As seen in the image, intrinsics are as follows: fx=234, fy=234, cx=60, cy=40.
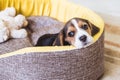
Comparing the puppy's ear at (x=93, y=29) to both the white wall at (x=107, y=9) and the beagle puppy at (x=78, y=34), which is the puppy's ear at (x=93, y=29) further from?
the white wall at (x=107, y=9)

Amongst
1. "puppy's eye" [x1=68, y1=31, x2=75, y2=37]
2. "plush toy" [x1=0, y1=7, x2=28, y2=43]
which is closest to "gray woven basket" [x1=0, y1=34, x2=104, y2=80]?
"puppy's eye" [x1=68, y1=31, x2=75, y2=37]

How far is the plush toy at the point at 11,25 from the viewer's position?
6.32 feet

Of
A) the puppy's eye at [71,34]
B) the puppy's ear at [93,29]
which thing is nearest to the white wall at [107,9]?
the puppy's ear at [93,29]

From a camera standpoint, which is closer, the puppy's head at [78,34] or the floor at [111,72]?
the puppy's head at [78,34]

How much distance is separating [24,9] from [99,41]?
41.1 inches

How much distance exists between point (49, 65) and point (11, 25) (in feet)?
2.48

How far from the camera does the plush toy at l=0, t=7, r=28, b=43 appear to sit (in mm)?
A: 1926

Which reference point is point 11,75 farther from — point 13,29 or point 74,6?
point 74,6

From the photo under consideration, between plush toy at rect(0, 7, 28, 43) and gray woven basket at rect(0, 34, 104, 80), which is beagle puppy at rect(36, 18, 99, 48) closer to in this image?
gray woven basket at rect(0, 34, 104, 80)

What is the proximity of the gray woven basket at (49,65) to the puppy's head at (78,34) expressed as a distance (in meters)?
0.05

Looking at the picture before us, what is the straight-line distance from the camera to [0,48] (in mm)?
1864

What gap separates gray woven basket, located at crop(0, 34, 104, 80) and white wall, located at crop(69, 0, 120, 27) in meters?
1.16

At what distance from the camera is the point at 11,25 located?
2.04 m

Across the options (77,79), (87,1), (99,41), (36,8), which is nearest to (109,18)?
(87,1)
